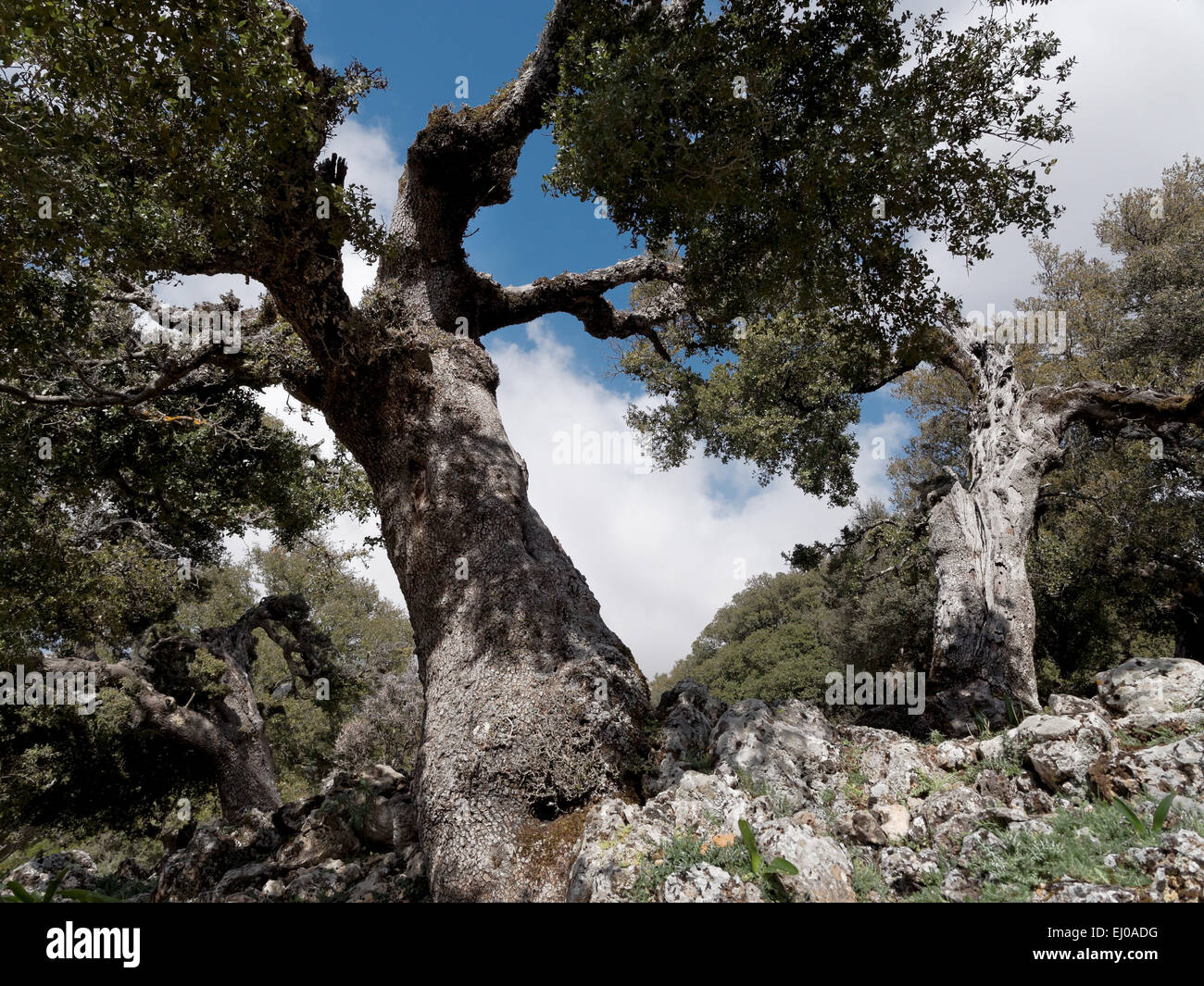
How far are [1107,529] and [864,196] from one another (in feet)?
40.3

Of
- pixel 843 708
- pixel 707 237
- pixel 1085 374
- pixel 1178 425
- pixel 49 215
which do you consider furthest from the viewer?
pixel 843 708

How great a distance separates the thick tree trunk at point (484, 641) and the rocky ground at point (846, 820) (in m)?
0.40

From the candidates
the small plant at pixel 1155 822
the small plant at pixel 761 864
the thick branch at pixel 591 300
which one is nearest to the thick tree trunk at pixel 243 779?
the thick branch at pixel 591 300

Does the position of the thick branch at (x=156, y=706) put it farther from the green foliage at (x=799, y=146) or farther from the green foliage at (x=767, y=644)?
the green foliage at (x=767, y=644)

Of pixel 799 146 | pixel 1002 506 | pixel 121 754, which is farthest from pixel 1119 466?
pixel 121 754

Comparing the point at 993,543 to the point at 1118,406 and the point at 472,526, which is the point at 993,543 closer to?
the point at 1118,406

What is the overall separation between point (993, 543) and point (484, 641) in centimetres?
713

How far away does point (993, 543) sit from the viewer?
8.68 meters

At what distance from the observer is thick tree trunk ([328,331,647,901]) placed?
202 inches

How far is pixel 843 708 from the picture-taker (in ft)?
65.7

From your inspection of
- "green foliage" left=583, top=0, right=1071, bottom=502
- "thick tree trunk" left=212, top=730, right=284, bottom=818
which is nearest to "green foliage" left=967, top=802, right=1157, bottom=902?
"green foliage" left=583, top=0, right=1071, bottom=502

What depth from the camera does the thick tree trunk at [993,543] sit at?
777cm
